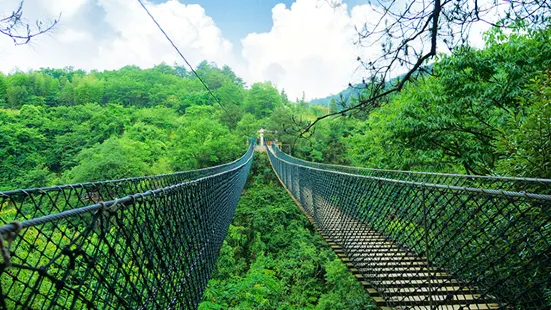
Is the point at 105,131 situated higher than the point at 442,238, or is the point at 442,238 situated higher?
the point at 442,238

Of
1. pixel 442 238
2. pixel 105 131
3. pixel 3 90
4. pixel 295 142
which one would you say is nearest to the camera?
pixel 442 238

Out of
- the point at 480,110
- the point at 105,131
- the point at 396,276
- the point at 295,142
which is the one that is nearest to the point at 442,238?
the point at 396,276

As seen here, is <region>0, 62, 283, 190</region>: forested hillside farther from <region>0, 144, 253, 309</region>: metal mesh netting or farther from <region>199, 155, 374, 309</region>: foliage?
<region>0, 144, 253, 309</region>: metal mesh netting

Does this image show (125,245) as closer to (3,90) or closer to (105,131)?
(105,131)

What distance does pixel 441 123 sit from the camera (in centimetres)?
422

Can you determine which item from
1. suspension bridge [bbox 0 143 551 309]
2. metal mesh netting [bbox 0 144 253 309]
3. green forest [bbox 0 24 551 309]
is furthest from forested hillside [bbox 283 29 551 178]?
metal mesh netting [bbox 0 144 253 309]

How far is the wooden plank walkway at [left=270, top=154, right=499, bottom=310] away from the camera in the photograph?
1.44 metres

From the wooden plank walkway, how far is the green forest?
2.86ft

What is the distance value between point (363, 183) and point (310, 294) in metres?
6.40

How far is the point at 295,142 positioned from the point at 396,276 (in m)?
1.03

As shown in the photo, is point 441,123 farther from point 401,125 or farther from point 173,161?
point 173,161

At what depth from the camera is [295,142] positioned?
2104 millimetres

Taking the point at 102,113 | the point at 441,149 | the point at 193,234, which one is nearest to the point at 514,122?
the point at 441,149

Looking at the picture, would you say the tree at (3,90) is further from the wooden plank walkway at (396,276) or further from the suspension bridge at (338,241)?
the wooden plank walkway at (396,276)
